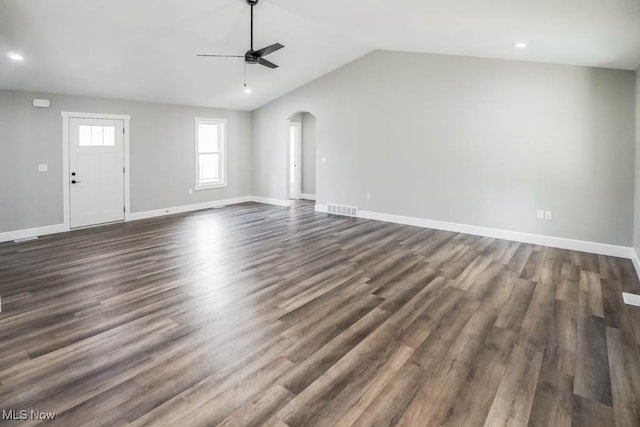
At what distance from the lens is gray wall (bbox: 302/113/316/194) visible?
1029 centimetres

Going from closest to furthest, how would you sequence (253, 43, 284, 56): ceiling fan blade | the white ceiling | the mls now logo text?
the mls now logo text
the white ceiling
(253, 43, 284, 56): ceiling fan blade

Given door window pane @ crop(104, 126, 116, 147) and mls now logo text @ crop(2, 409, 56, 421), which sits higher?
door window pane @ crop(104, 126, 116, 147)

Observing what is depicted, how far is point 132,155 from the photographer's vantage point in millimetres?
7352

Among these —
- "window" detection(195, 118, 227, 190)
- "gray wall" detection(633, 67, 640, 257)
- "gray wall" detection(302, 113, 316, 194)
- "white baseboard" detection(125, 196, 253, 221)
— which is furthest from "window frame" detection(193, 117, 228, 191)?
"gray wall" detection(633, 67, 640, 257)

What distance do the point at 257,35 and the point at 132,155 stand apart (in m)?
3.73

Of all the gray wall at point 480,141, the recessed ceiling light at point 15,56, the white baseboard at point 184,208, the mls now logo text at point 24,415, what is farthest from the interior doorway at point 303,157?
the mls now logo text at point 24,415

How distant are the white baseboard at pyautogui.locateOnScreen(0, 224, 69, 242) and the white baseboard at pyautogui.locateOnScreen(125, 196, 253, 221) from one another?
1.21 metres

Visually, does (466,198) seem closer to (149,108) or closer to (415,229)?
(415,229)

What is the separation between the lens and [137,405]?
209 centimetres

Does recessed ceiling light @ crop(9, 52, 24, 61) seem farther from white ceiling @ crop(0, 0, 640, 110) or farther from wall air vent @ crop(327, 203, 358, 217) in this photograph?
wall air vent @ crop(327, 203, 358, 217)

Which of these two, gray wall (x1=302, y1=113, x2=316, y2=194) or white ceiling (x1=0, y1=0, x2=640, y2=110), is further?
gray wall (x1=302, y1=113, x2=316, y2=194)

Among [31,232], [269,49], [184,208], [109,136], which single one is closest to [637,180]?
[269,49]

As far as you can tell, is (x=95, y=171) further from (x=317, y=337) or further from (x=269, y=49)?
(x=317, y=337)

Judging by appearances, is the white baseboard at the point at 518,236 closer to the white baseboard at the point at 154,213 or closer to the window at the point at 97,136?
the white baseboard at the point at 154,213
